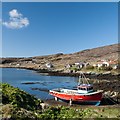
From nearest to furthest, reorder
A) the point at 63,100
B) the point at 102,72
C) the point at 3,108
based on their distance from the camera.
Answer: the point at 3,108
the point at 63,100
the point at 102,72

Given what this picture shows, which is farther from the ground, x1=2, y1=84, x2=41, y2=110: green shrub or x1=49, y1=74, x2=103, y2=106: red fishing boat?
x1=2, y1=84, x2=41, y2=110: green shrub

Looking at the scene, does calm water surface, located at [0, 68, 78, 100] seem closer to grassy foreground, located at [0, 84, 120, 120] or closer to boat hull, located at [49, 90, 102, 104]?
boat hull, located at [49, 90, 102, 104]

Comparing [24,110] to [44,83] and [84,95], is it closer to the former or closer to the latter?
[84,95]

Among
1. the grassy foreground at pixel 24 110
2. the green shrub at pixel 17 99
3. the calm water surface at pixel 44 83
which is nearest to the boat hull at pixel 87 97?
the calm water surface at pixel 44 83

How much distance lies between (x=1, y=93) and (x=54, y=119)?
3.40 meters

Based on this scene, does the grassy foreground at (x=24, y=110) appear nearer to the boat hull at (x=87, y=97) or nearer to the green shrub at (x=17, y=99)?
the green shrub at (x=17, y=99)

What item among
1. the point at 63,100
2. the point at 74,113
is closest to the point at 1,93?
the point at 74,113

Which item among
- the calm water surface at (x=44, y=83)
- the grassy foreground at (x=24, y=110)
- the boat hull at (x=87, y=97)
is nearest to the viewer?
the grassy foreground at (x=24, y=110)

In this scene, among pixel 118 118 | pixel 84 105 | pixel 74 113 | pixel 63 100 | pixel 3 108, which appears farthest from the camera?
pixel 63 100

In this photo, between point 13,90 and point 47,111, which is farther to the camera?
point 13,90

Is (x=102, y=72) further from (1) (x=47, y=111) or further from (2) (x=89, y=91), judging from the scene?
(1) (x=47, y=111)

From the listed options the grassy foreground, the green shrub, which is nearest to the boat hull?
the grassy foreground

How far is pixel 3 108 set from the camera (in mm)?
15750

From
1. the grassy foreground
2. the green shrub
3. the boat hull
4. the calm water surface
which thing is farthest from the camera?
the calm water surface
